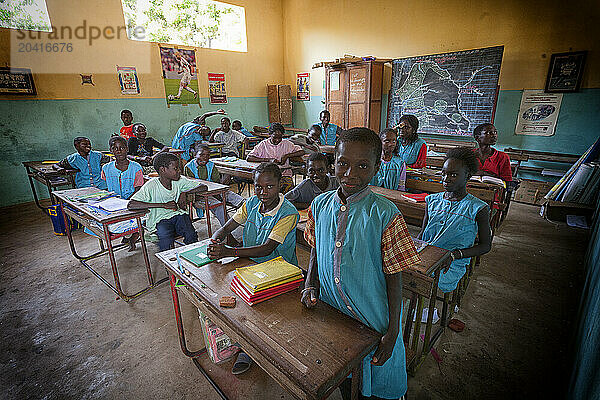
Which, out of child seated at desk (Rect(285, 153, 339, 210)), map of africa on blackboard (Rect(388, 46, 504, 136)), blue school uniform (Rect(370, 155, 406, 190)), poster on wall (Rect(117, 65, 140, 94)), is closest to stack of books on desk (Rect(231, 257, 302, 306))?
child seated at desk (Rect(285, 153, 339, 210))

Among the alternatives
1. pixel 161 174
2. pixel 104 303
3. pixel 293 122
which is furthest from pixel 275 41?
pixel 104 303

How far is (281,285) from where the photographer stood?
132 centimetres

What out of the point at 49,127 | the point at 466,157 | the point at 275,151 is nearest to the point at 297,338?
the point at 466,157

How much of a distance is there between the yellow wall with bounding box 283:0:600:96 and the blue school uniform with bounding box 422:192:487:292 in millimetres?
5146

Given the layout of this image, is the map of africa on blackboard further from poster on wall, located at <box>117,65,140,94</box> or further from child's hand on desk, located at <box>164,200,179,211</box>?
poster on wall, located at <box>117,65,140,94</box>

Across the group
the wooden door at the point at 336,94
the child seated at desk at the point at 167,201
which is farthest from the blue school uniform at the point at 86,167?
the wooden door at the point at 336,94

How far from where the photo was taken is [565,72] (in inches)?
203

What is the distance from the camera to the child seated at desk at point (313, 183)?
2.85 m

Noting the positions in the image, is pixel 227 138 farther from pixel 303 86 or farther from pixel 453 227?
pixel 453 227

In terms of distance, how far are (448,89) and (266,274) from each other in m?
6.56

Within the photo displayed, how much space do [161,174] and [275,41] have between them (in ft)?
27.4

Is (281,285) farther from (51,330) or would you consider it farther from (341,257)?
(51,330)

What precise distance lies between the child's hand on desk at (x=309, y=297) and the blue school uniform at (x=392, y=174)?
7.48 ft

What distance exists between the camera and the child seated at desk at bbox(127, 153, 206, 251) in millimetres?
2830
